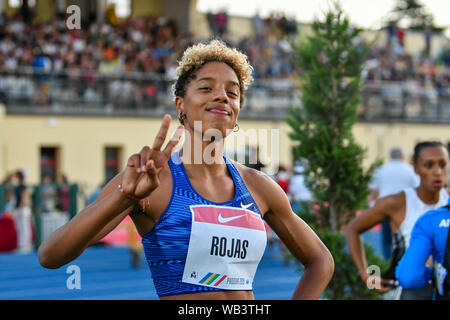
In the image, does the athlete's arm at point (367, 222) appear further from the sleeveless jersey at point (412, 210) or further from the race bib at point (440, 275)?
the race bib at point (440, 275)

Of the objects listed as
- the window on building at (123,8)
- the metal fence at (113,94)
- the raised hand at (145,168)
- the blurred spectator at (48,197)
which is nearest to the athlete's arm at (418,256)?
the raised hand at (145,168)

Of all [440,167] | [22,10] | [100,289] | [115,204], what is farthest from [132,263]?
[22,10]

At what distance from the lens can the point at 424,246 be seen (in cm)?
409

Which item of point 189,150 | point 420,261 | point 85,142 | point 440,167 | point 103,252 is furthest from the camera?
point 85,142

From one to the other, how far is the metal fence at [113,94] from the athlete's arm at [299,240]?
14711 mm

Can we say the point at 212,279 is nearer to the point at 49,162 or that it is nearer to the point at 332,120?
the point at 332,120

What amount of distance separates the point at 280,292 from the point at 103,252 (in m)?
6.65

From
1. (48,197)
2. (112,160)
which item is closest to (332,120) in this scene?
(48,197)

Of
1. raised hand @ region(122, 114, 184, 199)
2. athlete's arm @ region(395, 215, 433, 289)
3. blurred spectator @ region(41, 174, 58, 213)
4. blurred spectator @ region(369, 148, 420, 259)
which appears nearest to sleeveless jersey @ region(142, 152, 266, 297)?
raised hand @ region(122, 114, 184, 199)

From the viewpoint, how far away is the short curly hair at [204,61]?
3.45 metres

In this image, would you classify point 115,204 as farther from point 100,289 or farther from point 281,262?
point 281,262

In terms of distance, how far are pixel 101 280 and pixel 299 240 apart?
883cm

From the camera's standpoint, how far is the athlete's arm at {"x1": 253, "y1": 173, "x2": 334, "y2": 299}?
334 cm

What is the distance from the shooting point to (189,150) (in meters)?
3.41
